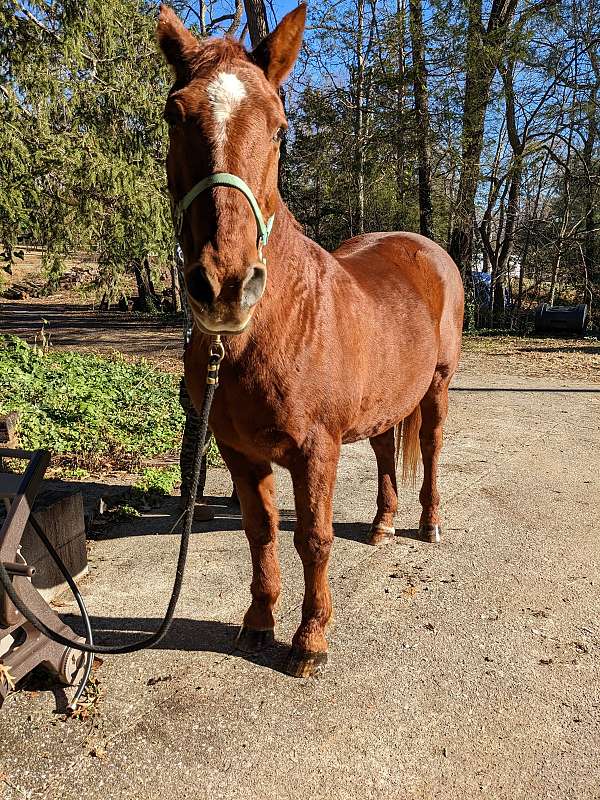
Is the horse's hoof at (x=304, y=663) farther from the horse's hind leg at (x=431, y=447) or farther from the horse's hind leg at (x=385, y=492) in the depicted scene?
the horse's hind leg at (x=431, y=447)

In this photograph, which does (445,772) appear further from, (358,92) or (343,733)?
(358,92)

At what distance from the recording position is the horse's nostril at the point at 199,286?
168 cm

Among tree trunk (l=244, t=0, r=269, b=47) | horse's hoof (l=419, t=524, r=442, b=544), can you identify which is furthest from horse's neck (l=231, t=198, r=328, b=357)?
tree trunk (l=244, t=0, r=269, b=47)

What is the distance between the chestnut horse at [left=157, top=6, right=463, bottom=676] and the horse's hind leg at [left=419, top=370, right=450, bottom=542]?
0.02 metres

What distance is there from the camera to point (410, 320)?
3434 millimetres

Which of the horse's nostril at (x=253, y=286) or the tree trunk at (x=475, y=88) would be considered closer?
the horse's nostril at (x=253, y=286)

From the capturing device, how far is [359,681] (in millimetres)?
2588

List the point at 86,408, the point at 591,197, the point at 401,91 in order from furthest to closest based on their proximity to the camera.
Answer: the point at 591,197 → the point at 401,91 → the point at 86,408

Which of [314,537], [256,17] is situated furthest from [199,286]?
[256,17]

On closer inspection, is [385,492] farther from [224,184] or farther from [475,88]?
[475,88]

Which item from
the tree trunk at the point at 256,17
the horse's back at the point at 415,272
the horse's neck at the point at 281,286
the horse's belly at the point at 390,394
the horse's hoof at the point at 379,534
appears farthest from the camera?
the tree trunk at the point at 256,17

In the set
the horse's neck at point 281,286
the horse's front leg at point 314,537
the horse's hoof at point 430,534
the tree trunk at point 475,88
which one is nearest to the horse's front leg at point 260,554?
the horse's front leg at point 314,537

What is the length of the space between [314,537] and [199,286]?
135 cm

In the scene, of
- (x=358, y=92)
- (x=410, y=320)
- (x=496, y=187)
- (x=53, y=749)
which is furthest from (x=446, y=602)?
(x=496, y=187)
